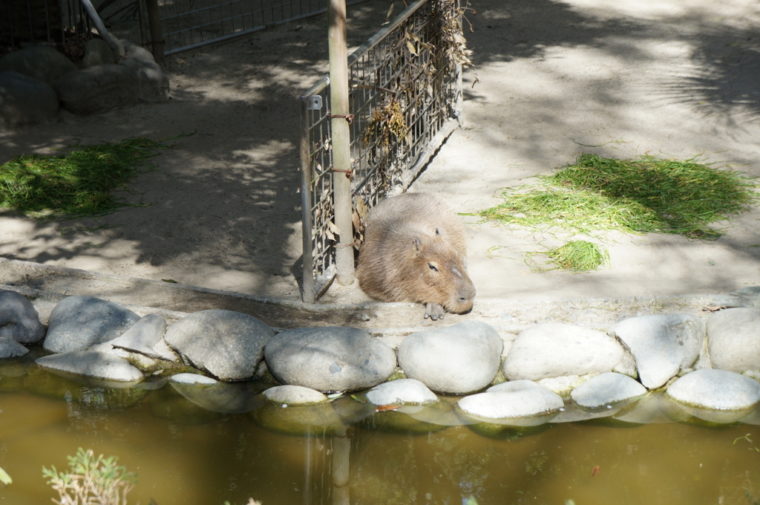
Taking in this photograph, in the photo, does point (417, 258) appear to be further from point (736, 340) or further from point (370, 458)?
point (736, 340)

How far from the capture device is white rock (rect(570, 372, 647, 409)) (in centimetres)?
497

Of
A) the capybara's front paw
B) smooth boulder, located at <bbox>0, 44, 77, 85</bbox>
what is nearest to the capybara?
the capybara's front paw

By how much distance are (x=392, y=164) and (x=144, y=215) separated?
209 cm

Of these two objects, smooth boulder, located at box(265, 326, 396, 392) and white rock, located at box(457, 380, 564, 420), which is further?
smooth boulder, located at box(265, 326, 396, 392)

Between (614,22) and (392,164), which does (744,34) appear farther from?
(392,164)

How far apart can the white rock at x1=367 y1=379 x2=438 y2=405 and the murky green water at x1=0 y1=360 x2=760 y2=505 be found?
0.37 feet

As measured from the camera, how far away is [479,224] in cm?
696

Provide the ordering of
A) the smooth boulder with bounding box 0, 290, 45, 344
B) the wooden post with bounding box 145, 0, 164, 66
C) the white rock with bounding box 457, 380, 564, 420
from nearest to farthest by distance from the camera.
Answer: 1. the white rock with bounding box 457, 380, 564, 420
2. the smooth boulder with bounding box 0, 290, 45, 344
3. the wooden post with bounding box 145, 0, 164, 66

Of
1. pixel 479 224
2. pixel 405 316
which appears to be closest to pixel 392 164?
pixel 479 224

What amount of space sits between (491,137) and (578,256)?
9.22 feet

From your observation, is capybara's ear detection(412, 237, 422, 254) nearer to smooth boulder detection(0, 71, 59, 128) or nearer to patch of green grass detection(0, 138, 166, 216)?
patch of green grass detection(0, 138, 166, 216)

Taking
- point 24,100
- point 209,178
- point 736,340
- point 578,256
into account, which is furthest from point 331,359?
point 24,100

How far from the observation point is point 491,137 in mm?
8773

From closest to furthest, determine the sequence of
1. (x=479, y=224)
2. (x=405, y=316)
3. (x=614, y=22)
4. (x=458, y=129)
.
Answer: (x=405, y=316) < (x=479, y=224) < (x=458, y=129) < (x=614, y=22)
